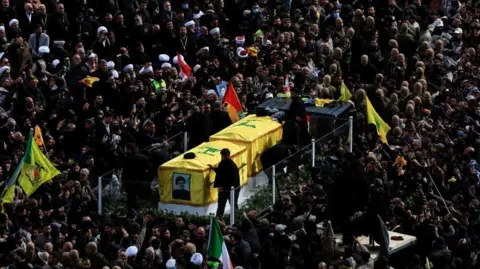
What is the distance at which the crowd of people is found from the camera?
135 ft

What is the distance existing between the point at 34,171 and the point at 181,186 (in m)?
3.02

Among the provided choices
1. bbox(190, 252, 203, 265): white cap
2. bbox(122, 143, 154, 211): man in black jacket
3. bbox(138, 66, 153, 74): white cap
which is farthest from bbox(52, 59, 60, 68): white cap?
bbox(190, 252, 203, 265): white cap

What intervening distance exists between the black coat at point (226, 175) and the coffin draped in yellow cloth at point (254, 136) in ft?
6.36

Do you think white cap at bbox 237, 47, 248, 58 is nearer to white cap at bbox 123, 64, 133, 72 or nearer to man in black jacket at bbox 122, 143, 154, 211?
white cap at bbox 123, 64, 133, 72

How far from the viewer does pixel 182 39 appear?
1996 inches

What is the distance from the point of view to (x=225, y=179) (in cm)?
4228

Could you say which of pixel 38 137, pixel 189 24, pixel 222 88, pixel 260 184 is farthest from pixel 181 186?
pixel 189 24

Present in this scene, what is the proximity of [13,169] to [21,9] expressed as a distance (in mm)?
6863

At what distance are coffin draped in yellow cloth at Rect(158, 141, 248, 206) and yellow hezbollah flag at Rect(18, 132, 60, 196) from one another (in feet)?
7.33

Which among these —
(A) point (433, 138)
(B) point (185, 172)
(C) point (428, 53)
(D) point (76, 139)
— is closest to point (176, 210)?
(B) point (185, 172)

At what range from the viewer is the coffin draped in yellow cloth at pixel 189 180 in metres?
42.6

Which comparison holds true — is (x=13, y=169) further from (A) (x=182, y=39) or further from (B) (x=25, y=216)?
(A) (x=182, y=39)

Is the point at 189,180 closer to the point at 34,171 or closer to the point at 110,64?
the point at 34,171

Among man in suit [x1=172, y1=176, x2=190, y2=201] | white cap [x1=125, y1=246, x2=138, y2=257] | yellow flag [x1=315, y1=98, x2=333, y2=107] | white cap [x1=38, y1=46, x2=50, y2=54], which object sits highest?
white cap [x1=38, y1=46, x2=50, y2=54]
